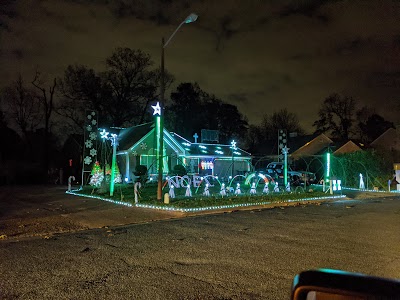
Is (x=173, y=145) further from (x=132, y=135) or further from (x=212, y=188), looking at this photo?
(x=212, y=188)

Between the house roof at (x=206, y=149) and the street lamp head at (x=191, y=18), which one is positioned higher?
the street lamp head at (x=191, y=18)

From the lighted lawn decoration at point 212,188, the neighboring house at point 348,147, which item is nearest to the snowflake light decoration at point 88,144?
the lighted lawn decoration at point 212,188

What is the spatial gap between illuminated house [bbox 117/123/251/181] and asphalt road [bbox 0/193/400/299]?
1644 centimetres

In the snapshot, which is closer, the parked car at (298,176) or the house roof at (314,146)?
the parked car at (298,176)

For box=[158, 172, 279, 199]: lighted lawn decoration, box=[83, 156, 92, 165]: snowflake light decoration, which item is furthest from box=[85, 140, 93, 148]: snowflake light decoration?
box=[158, 172, 279, 199]: lighted lawn decoration

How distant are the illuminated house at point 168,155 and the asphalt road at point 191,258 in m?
16.4

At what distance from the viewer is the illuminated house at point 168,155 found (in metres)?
32.4

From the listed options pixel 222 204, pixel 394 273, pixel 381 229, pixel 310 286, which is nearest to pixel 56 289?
pixel 310 286

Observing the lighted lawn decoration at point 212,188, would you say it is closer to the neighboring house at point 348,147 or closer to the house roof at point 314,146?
the neighboring house at point 348,147

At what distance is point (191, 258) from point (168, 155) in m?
20.1

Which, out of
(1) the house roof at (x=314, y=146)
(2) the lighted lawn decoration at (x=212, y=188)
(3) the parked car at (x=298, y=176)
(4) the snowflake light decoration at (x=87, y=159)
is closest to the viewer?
(2) the lighted lawn decoration at (x=212, y=188)

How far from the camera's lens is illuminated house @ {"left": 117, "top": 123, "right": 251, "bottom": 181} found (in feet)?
106

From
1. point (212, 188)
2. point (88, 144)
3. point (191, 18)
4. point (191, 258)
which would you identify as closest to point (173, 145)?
point (88, 144)

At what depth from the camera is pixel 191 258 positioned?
23.5 feet
